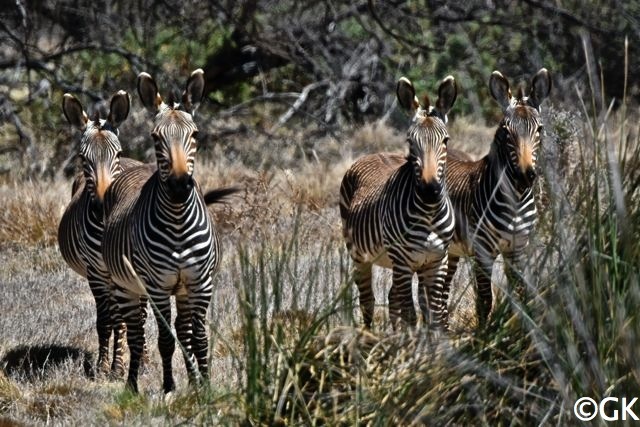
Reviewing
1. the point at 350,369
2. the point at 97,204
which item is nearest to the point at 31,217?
the point at 97,204

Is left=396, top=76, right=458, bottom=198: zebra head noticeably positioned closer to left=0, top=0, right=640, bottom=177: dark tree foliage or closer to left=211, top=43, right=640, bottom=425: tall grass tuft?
left=211, top=43, right=640, bottom=425: tall grass tuft

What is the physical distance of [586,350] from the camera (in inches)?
215

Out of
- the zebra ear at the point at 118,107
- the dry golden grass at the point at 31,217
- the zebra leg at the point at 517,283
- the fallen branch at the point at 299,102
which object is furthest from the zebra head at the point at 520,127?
the fallen branch at the point at 299,102

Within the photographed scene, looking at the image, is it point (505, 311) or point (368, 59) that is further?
point (368, 59)

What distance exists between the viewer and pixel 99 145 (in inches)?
384

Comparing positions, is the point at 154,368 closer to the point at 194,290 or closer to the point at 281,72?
the point at 194,290

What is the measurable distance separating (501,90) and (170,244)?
2.71 metres

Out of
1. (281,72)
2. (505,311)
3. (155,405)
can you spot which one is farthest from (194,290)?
(281,72)

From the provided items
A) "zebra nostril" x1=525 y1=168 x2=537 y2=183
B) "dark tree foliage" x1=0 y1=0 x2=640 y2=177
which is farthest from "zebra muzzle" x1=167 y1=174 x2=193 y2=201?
"dark tree foliage" x1=0 y1=0 x2=640 y2=177

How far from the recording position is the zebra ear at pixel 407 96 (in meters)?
9.16

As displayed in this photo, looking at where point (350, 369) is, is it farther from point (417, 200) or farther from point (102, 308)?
point (102, 308)

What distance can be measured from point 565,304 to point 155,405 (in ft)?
9.87

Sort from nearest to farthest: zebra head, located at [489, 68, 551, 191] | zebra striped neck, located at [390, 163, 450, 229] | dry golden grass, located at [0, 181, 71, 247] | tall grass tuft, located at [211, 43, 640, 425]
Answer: tall grass tuft, located at [211, 43, 640, 425] → zebra striped neck, located at [390, 163, 450, 229] → zebra head, located at [489, 68, 551, 191] → dry golden grass, located at [0, 181, 71, 247]

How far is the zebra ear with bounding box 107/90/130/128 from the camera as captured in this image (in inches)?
383
